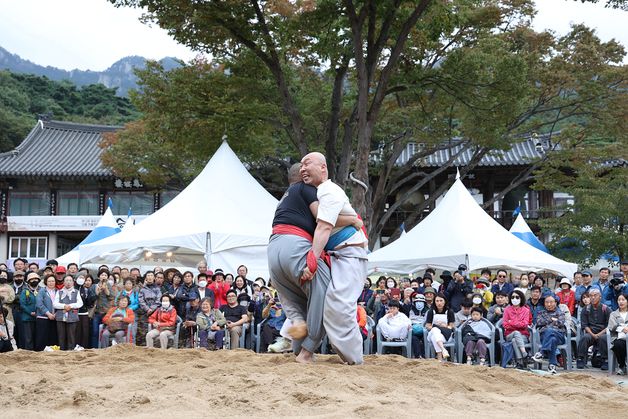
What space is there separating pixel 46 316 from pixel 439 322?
600 centimetres

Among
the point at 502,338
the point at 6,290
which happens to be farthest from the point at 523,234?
the point at 6,290

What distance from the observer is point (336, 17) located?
628 inches

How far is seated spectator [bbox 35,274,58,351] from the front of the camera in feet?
37.9

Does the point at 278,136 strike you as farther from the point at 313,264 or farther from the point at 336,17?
the point at 313,264

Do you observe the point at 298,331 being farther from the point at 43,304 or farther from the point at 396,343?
the point at 43,304

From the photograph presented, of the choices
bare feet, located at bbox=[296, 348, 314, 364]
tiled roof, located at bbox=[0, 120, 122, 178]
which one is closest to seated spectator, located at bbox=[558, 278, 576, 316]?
bare feet, located at bbox=[296, 348, 314, 364]

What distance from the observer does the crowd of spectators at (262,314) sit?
10.9 m

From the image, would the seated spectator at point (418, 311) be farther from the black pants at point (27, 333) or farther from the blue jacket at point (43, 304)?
the black pants at point (27, 333)

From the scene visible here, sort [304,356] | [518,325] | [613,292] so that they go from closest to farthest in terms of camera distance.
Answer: [304,356] → [518,325] → [613,292]

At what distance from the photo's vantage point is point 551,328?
1078cm

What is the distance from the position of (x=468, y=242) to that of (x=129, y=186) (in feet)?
80.7

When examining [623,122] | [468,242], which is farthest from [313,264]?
[623,122]

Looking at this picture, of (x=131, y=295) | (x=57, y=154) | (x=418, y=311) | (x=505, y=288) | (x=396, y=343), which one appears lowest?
(x=396, y=343)

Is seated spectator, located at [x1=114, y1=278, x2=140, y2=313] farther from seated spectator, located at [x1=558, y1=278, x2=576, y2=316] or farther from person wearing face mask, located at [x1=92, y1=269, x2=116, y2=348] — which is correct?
seated spectator, located at [x1=558, y1=278, x2=576, y2=316]
